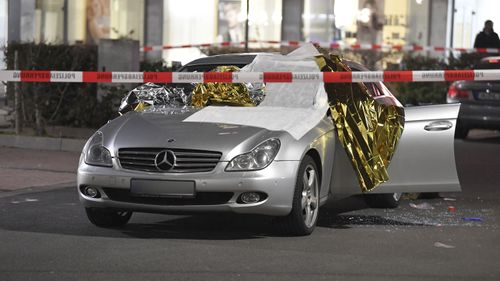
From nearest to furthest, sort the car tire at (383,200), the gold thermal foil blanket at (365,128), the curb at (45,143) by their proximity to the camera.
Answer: the gold thermal foil blanket at (365,128), the car tire at (383,200), the curb at (45,143)

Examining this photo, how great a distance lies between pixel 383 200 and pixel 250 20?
19608mm

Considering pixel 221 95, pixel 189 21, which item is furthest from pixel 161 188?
pixel 189 21

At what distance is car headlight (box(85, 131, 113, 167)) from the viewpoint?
8.34 metres

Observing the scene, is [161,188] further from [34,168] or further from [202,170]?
[34,168]

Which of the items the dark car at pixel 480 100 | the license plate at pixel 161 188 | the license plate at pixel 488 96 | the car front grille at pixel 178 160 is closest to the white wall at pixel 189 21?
the dark car at pixel 480 100

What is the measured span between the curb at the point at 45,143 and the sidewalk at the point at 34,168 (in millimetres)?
151

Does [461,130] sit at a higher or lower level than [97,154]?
lower

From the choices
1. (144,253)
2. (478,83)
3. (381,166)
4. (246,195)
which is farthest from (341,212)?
(478,83)

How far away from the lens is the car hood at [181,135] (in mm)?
8094

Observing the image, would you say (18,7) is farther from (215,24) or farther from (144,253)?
(144,253)

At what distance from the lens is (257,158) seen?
319 inches

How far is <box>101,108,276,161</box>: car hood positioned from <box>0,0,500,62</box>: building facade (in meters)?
18.2

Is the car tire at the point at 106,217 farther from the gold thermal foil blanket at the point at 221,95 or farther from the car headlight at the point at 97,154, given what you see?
the gold thermal foil blanket at the point at 221,95

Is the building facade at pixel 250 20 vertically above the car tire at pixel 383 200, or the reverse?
the building facade at pixel 250 20
